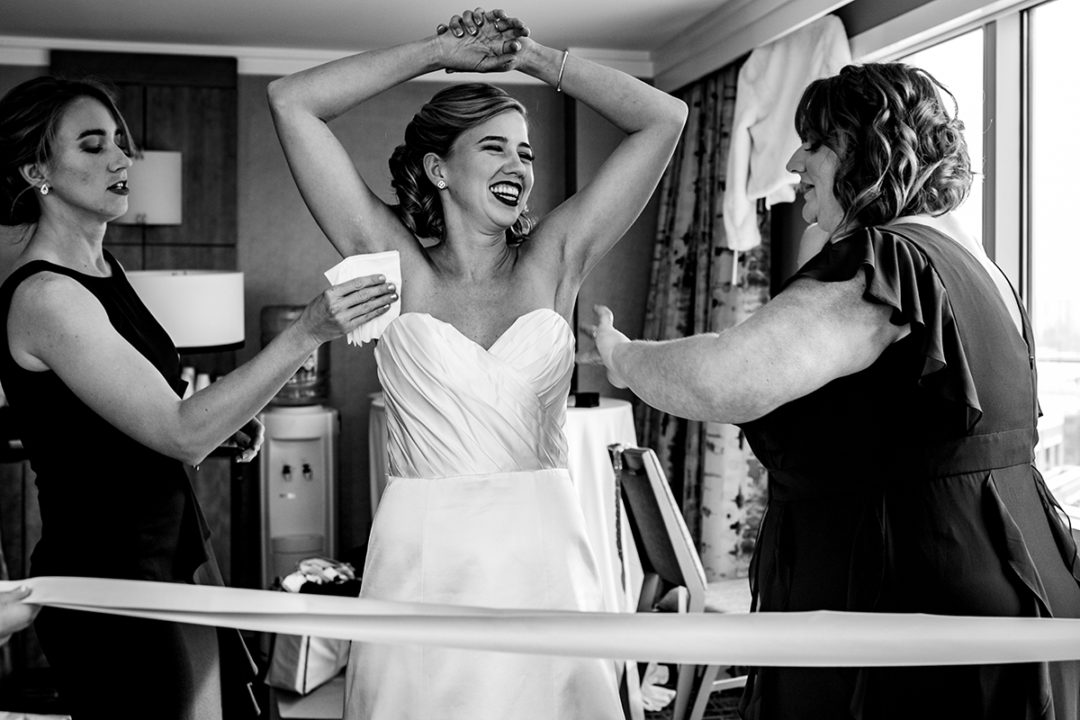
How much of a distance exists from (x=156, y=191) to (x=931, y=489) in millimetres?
5464

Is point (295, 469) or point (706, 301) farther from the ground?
point (706, 301)

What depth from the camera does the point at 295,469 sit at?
18.9ft

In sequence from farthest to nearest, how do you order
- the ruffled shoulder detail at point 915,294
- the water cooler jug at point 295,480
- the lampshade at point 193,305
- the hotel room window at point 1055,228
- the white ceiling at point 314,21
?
the water cooler jug at point 295,480 < the white ceiling at point 314,21 < the lampshade at point 193,305 < the hotel room window at point 1055,228 < the ruffled shoulder detail at point 915,294

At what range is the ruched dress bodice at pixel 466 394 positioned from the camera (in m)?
1.78

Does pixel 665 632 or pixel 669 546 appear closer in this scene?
pixel 665 632

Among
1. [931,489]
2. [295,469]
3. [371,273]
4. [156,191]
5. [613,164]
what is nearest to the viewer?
[931,489]

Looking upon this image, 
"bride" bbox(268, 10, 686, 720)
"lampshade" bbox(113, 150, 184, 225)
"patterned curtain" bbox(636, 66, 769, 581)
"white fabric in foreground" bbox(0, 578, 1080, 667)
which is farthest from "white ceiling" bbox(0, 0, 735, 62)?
"white fabric in foreground" bbox(0, 578, 1080, 667)

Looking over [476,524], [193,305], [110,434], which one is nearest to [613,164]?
[476,524]

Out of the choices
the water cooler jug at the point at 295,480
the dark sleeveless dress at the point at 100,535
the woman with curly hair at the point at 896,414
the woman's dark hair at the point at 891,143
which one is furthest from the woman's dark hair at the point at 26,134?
the water cooler jug at the point at 295,480

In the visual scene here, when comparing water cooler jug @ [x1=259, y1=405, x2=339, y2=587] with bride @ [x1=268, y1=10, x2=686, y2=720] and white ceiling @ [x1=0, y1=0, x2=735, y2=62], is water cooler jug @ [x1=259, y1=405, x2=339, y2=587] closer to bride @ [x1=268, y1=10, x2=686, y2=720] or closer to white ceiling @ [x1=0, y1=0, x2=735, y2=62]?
white ceiling @ [x1=0, y1=0, x2=735, y2=62]

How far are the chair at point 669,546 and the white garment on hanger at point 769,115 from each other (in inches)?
73.6

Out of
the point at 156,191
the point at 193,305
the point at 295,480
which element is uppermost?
the point at 156,191

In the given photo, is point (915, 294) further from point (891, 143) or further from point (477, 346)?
point (477, 346)

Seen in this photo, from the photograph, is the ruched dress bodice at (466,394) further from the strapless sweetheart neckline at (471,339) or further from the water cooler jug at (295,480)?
the water cooler jug at (295,480)
